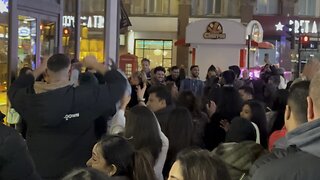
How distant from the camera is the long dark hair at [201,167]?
10.0ft

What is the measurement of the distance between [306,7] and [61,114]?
36.2 meters

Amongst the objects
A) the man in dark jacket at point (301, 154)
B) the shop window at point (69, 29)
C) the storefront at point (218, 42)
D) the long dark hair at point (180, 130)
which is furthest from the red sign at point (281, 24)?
the man in dark jacket at point (301, 154)

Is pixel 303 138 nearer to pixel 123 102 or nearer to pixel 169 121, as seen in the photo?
pixel 169 121

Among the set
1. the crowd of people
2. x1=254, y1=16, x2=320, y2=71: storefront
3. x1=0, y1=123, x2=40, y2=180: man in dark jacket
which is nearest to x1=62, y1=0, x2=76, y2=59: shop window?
the crowd of people

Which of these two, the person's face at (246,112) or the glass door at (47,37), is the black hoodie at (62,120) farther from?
the glass door at (47,37)

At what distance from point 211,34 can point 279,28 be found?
16206 millimetres

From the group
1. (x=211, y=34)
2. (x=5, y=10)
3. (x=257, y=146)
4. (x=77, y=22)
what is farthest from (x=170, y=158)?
(x=211, y=34)

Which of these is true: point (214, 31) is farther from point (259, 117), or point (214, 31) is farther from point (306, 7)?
point (306, 7)

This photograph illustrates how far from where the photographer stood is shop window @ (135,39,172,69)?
36.6 meters

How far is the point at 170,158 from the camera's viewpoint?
571 centimetres

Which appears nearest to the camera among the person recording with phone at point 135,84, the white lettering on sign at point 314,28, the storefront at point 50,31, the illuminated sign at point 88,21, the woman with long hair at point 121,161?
the woman with long hair at point 121,161

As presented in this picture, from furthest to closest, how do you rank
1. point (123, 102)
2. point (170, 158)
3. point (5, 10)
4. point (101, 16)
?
point (101, 16)
point (5, 10)
point (123, 102)
point (170, 158)

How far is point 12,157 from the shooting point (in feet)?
12.8

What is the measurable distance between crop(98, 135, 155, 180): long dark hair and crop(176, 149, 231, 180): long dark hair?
705 mm
